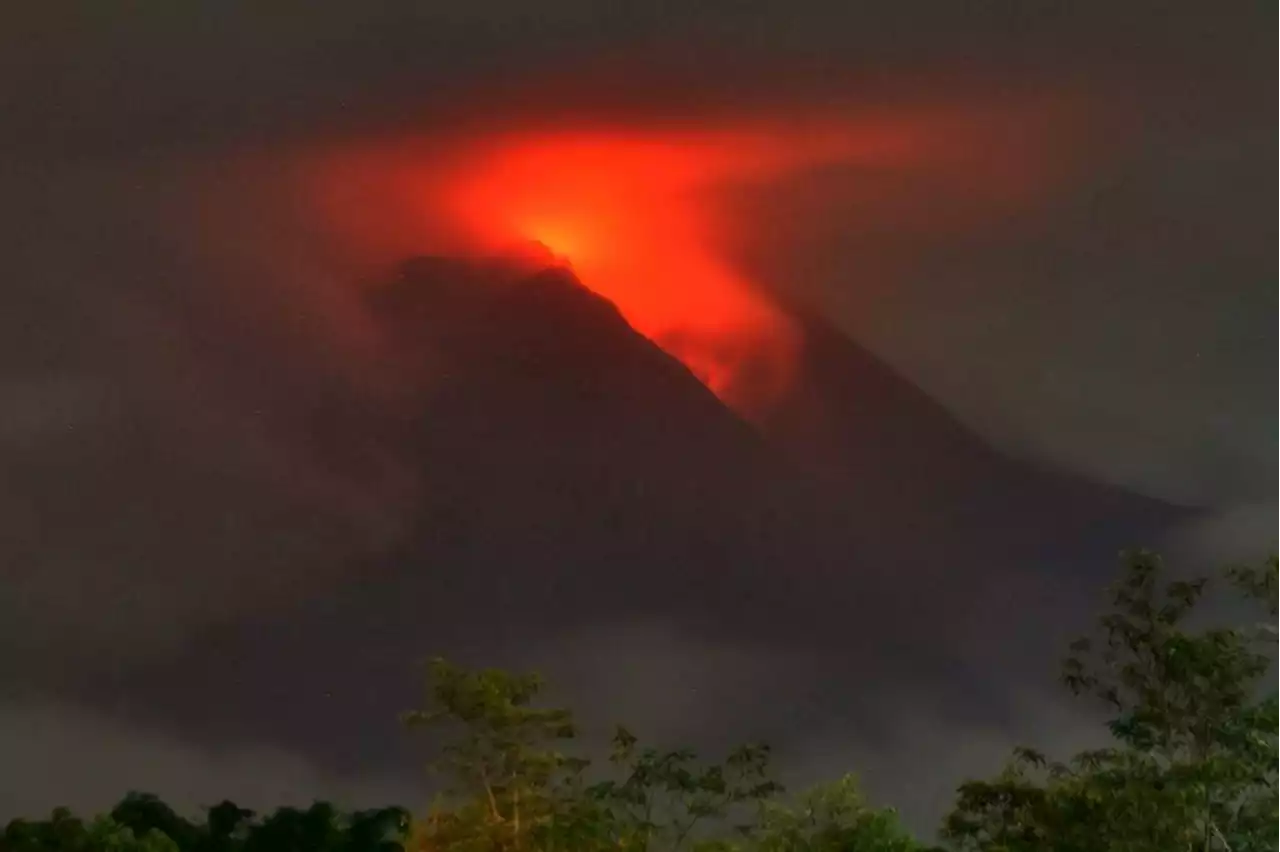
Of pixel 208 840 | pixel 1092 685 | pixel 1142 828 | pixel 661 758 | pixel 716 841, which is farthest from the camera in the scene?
pixel 208 840

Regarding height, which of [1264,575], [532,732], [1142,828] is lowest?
[1142,828]

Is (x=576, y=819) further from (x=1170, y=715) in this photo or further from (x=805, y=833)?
(x=1170, y=715)

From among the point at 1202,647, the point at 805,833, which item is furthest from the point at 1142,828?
the point at 805,833

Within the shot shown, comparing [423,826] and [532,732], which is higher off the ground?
[532,732]

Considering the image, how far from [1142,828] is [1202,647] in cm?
102

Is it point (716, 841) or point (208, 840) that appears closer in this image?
point (716, 841)

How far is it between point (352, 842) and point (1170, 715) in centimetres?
1008

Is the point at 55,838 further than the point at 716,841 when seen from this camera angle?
Yes

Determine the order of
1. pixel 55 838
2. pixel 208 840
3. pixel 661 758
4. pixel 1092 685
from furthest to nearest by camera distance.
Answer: pixel 208 840
pixel 55 838
pixel 661 758
pixel 1092 685

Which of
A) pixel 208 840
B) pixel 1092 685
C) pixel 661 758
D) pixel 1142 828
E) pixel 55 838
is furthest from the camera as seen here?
pixel 208 840

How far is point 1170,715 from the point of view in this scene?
25.4ft

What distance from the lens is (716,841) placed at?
29.9ft

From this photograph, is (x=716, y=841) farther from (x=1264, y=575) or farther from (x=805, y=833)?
(x=1264, y=575)

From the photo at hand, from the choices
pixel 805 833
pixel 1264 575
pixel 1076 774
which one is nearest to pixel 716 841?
pixel 805 833
